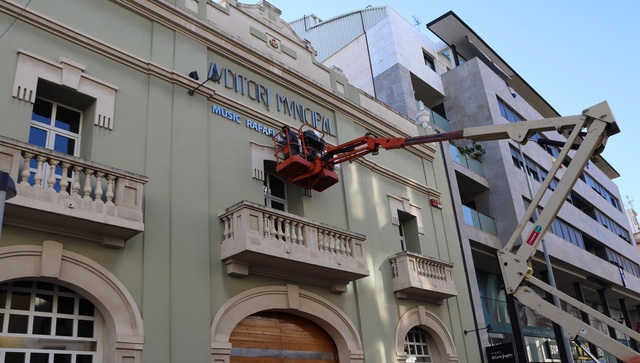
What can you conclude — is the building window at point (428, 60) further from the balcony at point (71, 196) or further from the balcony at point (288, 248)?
the balcony at point (71, 196)

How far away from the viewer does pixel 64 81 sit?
10.5 m

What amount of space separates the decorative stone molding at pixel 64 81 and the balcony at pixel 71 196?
1.24 meters

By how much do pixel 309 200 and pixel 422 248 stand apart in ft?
16.6

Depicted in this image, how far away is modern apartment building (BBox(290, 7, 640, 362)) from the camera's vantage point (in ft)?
72.9

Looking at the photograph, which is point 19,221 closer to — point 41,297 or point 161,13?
point 41,297

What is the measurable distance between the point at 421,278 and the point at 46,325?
9.87 meters

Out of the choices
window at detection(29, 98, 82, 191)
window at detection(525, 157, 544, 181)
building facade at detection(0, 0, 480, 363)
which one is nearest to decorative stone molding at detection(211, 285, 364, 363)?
building facade at detection(0, 0, 480, 363)

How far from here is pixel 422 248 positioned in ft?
58.5

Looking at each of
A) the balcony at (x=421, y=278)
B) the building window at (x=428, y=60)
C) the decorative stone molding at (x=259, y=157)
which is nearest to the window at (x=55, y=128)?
the decorative stone molding at (x=259, y=157)

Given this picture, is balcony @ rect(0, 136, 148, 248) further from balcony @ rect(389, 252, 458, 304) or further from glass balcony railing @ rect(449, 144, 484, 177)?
glass balcony railing @ rect(449, 144, 484, 177)

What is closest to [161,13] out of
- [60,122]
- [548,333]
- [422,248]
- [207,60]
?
[207,60]

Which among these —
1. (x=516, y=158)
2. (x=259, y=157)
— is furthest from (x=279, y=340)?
(x=516, y=158)

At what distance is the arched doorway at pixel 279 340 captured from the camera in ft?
39.0

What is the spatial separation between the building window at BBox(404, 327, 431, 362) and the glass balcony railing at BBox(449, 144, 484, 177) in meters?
8.16
